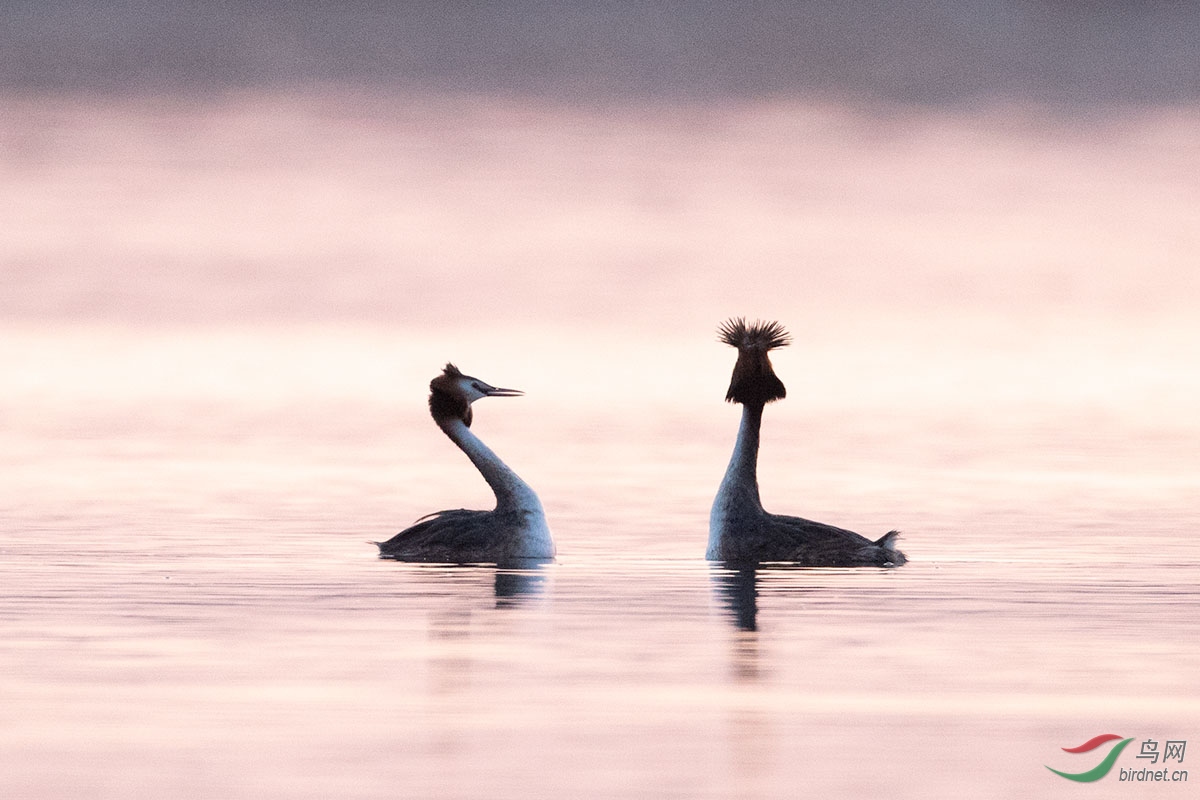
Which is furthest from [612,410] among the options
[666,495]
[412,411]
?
[666,495]

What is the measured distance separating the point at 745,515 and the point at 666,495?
10.2 metres

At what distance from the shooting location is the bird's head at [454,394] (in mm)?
25750

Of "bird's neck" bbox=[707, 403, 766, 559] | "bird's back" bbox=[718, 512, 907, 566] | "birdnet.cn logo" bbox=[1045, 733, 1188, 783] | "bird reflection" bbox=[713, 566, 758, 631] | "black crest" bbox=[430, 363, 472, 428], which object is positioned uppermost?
"black crest" bbox=[430, 363, 472, 428]

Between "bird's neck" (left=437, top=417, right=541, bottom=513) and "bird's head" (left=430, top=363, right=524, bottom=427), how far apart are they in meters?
0.07

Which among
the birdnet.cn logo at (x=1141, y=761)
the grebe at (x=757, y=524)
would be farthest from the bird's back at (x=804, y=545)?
the birdnet.cn logo at (x=1141, y=761)

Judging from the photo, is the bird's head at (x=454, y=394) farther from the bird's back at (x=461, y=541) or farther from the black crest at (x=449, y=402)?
the bird's back at (x=461, y=541)

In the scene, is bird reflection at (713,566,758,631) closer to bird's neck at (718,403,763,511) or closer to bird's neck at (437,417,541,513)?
bird's neck at (718,403,763,511)

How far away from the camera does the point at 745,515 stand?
2377 centimetres

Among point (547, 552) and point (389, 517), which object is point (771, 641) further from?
point (389, 517)

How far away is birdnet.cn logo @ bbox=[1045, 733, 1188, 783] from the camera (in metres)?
12.5

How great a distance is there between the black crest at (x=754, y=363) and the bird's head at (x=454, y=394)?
1.99 meters

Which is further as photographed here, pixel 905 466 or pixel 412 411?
pixel 412 411

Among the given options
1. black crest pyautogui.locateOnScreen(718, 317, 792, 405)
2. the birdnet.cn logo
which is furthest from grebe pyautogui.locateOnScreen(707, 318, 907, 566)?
the birdnet.cn logo

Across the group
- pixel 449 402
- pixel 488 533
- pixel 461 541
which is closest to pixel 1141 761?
pixel 461 541
